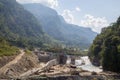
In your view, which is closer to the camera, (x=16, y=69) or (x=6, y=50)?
(x=16, y=69)

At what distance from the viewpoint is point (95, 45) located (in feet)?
563

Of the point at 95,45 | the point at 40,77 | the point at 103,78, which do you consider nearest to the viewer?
the point at 40,77

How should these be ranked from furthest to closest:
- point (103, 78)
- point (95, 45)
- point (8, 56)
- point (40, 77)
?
point (95, 45) < point (8, 56) < point (103, 78) < point (40, 77)

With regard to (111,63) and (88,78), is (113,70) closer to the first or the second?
(111,63)

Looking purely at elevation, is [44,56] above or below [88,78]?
above

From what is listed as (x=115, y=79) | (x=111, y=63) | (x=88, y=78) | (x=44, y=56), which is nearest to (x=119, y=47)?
(x=111, y=63)

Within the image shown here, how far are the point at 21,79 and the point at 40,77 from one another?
6.49 metres

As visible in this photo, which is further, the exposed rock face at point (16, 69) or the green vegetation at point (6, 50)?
the green vegetation at point (6, 50)

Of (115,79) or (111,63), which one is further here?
(111,63)

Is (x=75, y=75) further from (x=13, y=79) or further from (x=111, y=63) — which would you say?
(x=111, y=63)

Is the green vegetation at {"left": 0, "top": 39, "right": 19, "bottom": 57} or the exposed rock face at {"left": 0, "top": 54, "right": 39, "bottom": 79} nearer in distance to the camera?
the exposed rock face at {"left": 0, "top": 54, "right": 39, "bottom": 79}

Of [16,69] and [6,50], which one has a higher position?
[6,50]

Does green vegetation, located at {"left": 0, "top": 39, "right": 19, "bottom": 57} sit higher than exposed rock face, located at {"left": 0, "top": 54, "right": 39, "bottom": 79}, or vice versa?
green vegetation, located at {"left": 0, "top": 39, "right": 19, "bottom": 57}

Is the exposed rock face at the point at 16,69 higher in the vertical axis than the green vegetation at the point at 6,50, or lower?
lower
